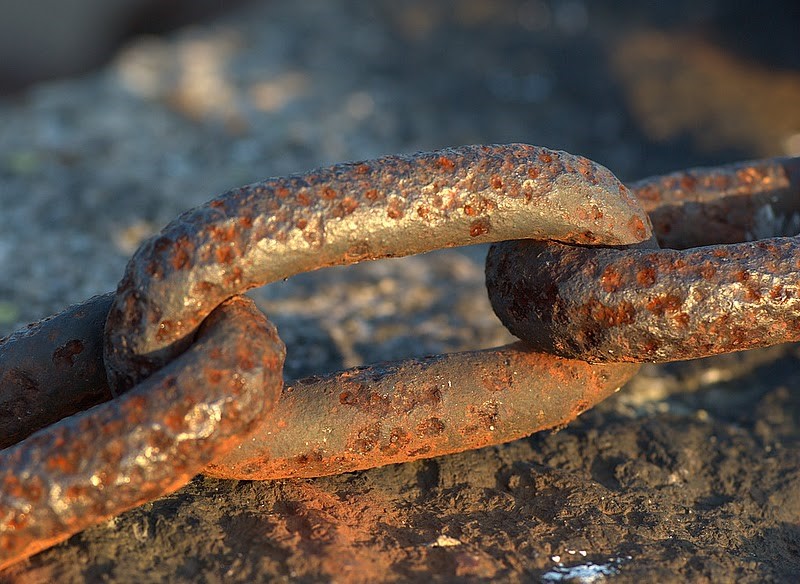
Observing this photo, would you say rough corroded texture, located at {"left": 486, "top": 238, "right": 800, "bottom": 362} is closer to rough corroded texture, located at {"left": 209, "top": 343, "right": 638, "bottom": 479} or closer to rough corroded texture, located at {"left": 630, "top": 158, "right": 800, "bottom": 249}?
rough corroded texture, located at {"left": 209, "top": 343, "right": 638, "bottom": 479}

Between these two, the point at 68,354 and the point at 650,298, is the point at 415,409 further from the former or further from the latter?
the point at 68,354

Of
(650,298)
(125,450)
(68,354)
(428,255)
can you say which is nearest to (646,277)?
(650,298)

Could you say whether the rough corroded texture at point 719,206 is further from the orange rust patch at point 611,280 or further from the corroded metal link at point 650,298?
the orange rust patch at point 611,280

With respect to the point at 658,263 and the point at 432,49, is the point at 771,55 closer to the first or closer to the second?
the point at 432,49

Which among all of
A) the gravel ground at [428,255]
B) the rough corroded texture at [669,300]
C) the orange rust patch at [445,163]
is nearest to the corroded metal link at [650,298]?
the rough corroded texture at [669,300]

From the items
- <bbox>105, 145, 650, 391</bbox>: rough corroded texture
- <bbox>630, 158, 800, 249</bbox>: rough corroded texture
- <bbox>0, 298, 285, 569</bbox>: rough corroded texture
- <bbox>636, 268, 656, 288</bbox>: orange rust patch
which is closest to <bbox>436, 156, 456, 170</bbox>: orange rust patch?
<bbox>105, 145, 650, 391</bbox>: rough corroded texture

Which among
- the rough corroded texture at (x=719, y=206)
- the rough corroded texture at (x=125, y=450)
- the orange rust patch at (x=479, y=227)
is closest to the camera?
the rough corroded texture at (x=125, y=450)

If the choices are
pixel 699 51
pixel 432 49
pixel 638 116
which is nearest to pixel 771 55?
pixel 699 51
